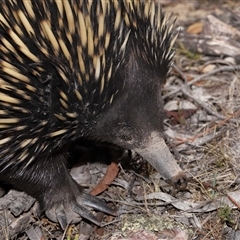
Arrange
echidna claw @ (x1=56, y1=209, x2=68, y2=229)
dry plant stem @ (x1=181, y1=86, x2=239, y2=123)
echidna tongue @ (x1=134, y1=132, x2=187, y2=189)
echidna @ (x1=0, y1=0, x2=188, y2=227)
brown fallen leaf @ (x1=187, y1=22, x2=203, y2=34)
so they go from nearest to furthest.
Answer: echidna @ (x1=0, y1=0, x2=188, y2=227) < echidna tongue @ (x1=134, y1=132, x2=187, y2=189) < echidna claw @ (x1=56, y1=209, x2=68, y2=229) < dry plant stem @ (x1=181, y1=86, x2=239, y2=123) < brown fallen leaf @ (x1=187, y1=22, x2=203, y2=34)

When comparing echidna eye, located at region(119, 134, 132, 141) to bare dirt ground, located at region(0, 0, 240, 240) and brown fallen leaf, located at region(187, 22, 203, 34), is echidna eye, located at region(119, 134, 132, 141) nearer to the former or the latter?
bare dirt ground, located at region(0, 0, 240, 240)

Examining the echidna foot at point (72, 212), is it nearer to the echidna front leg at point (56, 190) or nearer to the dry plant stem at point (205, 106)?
the echidna front leg at point (56, 190)

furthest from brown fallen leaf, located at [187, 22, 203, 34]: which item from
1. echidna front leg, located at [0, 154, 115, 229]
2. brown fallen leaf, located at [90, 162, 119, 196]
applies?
echidna front leg, located at [0, 154, 115, 229]

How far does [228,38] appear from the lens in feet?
13.9

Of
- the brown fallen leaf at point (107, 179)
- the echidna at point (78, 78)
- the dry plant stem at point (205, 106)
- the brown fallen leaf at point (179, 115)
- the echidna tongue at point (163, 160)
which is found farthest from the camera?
the brown fallen leaf at point (179, 115)

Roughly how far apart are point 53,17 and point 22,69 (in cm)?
25

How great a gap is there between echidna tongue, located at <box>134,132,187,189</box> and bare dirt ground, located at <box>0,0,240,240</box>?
0.85ft

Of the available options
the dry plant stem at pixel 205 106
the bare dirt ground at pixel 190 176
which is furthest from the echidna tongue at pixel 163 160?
the dry plant stem at pixel 205 106

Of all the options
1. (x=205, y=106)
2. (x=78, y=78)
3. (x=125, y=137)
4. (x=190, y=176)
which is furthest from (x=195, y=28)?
(x=78, y=78)

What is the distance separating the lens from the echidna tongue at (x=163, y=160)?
107 inches

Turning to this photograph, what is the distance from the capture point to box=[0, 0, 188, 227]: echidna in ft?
8.30

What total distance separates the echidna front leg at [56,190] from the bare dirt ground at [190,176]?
62mm

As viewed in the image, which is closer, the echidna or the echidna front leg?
the echidna

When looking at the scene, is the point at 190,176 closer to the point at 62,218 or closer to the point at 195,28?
the point at 62,218
